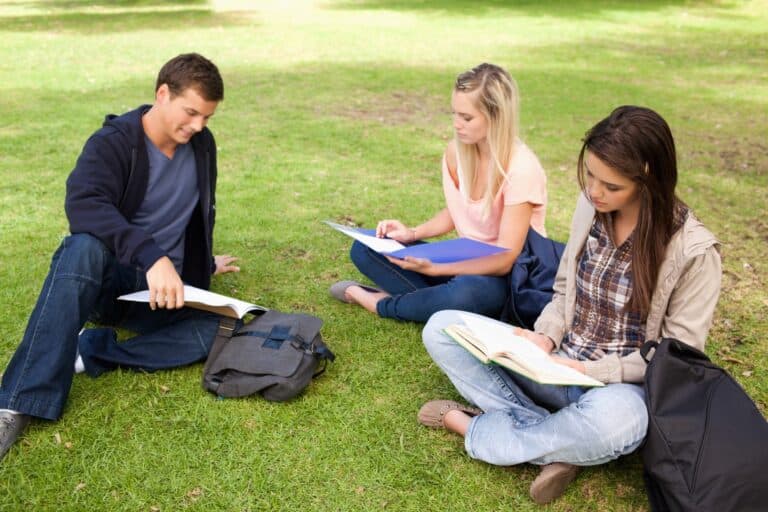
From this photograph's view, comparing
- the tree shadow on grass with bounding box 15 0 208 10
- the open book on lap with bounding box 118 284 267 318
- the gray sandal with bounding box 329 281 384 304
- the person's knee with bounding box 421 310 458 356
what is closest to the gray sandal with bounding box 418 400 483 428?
the person's knee with bounding box 421 310 458 356

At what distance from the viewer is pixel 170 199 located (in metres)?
3.84

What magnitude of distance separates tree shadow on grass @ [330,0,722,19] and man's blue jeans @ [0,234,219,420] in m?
Answer: 17.9

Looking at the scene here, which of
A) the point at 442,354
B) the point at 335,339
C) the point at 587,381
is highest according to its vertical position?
the point at 587,381

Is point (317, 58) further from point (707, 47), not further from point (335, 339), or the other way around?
point (335, 339)

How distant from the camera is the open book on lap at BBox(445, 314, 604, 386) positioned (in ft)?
8.82

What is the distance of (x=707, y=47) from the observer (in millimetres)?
14953

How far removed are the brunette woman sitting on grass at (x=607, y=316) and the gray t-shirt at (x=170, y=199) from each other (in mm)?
1543

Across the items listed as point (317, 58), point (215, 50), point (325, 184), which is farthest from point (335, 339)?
point (215, 50)

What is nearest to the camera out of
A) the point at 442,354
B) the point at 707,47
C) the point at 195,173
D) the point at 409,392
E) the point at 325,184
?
the point at 442,354

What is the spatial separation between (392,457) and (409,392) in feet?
1.72

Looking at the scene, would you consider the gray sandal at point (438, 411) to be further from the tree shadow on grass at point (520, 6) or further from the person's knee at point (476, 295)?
the tree shadow on grass at point (520, 6)

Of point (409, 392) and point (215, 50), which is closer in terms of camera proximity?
point (409, 392)

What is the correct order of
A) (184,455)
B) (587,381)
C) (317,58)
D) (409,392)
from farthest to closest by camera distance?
(317,58)
(409,392)
(184,455)
(587,381)

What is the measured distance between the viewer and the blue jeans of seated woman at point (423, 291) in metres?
3.92
